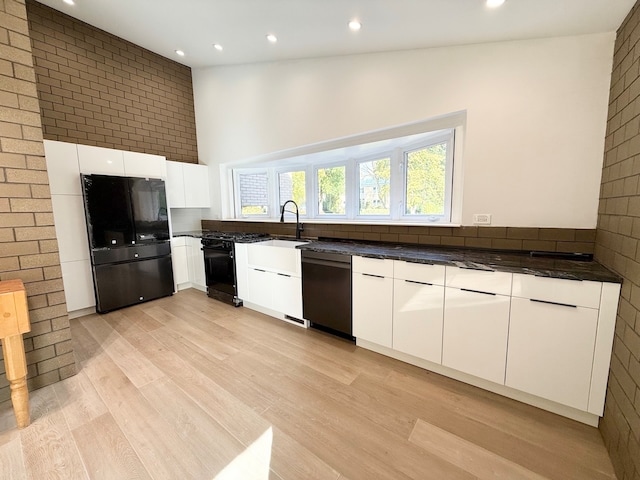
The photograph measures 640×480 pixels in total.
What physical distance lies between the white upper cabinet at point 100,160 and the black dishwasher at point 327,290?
2.69 m

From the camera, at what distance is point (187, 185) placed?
431 cm

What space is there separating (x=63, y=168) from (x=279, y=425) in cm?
352

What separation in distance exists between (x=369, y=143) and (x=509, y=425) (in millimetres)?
2539

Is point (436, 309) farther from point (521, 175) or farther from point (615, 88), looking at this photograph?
point (615, 88)

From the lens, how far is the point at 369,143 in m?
2.84

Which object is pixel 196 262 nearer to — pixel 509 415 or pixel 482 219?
pixel 482 219

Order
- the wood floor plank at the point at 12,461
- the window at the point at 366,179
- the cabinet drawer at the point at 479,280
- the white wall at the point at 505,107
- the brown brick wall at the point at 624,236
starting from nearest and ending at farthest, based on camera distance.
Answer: the brown brick wall at the point at 624,236
the wood floor plank at the point at 12,461
the cabinet drawer at the point at 479,280
the white wall at the point at 505,107
the window at the point at 366,179

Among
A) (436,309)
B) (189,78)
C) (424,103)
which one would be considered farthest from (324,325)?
(189,78)

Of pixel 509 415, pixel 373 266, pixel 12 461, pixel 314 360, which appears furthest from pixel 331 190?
pixel 12 461

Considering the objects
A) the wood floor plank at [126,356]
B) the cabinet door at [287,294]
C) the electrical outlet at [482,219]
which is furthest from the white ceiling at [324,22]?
the wood floor plank at [126,356]

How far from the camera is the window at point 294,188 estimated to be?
3920 mm

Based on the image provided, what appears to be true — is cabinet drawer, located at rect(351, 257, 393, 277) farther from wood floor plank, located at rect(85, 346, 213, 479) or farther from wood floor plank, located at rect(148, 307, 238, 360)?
wood floor plank, located at rect(85, 346, 213, 479)

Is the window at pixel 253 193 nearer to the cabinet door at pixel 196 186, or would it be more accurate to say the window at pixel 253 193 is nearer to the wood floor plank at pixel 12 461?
the cabinet door at pixel 196 186

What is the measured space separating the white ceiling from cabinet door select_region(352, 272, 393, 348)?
75.1 inches
